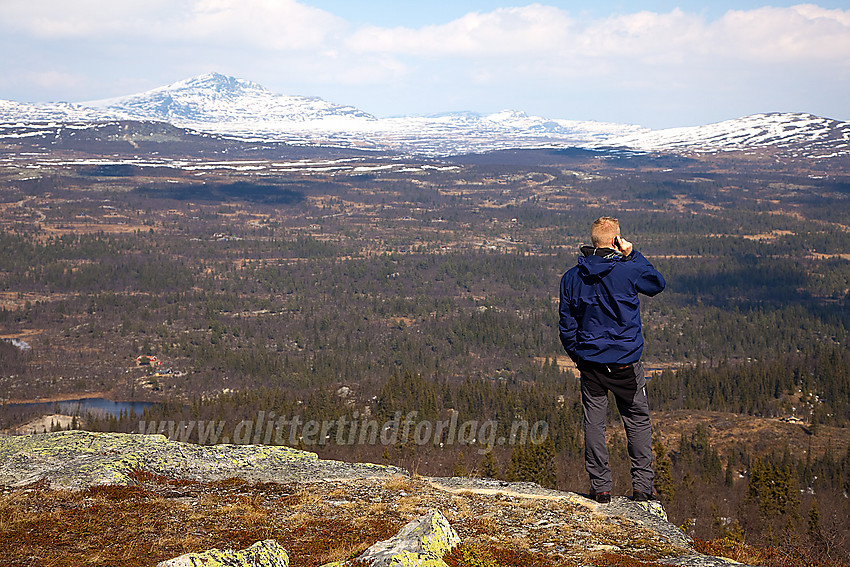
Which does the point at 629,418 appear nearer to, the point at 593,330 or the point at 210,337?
the point at 593,330

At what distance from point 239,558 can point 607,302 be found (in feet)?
22.2

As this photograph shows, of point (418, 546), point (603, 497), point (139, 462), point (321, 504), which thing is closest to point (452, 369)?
point (139, 462)

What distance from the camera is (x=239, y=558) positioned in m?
9.59

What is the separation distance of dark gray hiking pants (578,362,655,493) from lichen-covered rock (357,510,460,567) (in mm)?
2967

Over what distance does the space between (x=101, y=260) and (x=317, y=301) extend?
67.6m

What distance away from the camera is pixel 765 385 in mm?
107500

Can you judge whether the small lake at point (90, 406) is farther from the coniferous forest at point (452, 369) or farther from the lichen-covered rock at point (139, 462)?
the lichen-covered rock at point (139, 462)

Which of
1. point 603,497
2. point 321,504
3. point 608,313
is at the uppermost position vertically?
point 608,313

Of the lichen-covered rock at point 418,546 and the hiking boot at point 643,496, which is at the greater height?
the lichen-covered rock at point 418,546

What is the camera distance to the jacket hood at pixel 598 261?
1160 cm

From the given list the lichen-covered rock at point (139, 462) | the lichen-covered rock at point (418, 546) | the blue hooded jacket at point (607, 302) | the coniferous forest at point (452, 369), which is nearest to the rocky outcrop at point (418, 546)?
the lichen-covered rock at point (418, 546)

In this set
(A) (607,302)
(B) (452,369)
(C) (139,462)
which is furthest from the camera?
(B) (452,369)

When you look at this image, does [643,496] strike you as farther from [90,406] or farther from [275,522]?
[90,406]

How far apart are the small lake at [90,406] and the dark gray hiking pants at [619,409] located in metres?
96.7
